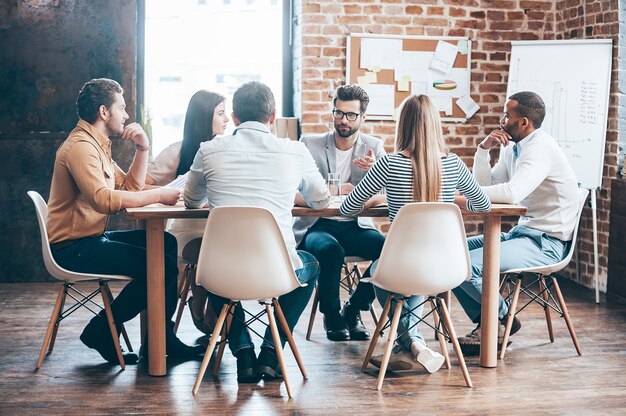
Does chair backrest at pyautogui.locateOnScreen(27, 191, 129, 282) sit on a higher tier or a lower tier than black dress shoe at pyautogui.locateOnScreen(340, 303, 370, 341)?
higher

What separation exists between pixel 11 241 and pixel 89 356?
7.41 ft

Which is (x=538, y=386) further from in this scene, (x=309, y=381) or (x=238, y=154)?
(x=238, y=154)

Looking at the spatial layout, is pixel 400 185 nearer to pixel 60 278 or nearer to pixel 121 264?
pixel 121 264

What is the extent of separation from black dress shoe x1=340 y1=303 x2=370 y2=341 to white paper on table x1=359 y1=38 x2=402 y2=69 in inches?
93.3

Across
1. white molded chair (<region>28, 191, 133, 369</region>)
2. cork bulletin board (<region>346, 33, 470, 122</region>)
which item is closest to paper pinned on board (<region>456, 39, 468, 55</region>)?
cork bulletin board (<region>346, 33, 470, 122</region>)

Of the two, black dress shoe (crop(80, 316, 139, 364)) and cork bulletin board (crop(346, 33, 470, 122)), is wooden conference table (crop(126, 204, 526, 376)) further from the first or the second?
cork bulletin board (crop(346, 33, 470, 122))

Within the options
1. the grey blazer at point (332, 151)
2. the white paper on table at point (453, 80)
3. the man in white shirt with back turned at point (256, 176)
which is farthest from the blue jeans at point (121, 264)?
the white paper on table at point (453, 80)

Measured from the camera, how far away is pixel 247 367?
3.91m

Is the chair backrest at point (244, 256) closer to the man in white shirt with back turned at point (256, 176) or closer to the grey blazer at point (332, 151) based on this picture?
the man in white shirt with back turned at point (256, 176)

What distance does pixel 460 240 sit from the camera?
148 inches

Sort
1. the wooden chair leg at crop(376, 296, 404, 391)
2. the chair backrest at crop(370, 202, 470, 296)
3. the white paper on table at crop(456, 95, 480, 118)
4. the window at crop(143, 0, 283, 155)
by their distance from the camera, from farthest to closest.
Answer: the window at crop(143, 0, 283, 155) < the white paper on table at crop(456, 95, 480, 118) < the wooden chair leg at crop(376, 296, 404, 391) < the chair backrest at crop(370, 202, 470, 296)

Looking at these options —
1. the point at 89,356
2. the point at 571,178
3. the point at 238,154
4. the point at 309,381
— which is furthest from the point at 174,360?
the point at 571,178

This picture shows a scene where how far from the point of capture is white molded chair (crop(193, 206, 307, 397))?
352 cm

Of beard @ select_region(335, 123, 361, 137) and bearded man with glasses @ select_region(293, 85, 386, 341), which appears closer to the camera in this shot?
bearded man with glasses @ select_region(293, 85, 386, 341)
